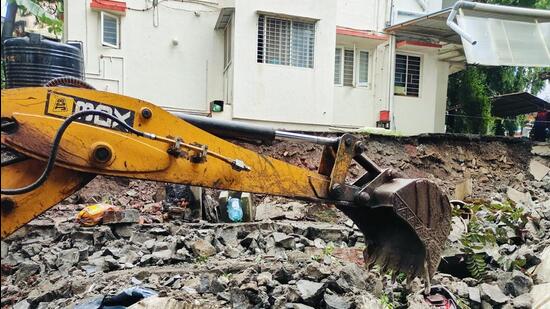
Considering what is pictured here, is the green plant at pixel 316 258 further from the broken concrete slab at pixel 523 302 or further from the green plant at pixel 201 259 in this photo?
the broken concrete slab at pixel 523 302

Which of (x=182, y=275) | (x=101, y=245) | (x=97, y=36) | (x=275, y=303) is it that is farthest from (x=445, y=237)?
(x=97, y=36)

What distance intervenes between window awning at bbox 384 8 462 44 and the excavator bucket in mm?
9185

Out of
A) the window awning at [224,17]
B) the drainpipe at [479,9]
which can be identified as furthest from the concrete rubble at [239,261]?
the window awning at [224,17]

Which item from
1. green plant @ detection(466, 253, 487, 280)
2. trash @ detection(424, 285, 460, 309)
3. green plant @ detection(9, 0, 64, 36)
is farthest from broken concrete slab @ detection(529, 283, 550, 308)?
green plant @ detection(9, 0, 64, 36)

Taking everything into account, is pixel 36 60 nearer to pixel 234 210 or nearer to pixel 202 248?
pixel 202 248

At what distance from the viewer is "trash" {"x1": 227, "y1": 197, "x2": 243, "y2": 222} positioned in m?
6.88

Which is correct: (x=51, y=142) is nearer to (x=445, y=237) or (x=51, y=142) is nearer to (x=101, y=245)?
(x=445, y=237)

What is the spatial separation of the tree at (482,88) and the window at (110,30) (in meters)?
10.5

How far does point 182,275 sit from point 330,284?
142cm

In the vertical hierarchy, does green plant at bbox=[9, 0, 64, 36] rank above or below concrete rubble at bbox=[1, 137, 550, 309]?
above

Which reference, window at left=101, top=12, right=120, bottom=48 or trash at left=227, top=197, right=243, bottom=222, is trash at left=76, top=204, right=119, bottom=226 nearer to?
trash at left=227, top=197, right=243, bottom=222

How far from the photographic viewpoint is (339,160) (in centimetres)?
300

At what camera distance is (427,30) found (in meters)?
12.6

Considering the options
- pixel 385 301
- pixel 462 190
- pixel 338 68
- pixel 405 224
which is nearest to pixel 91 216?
pixel 385 301
